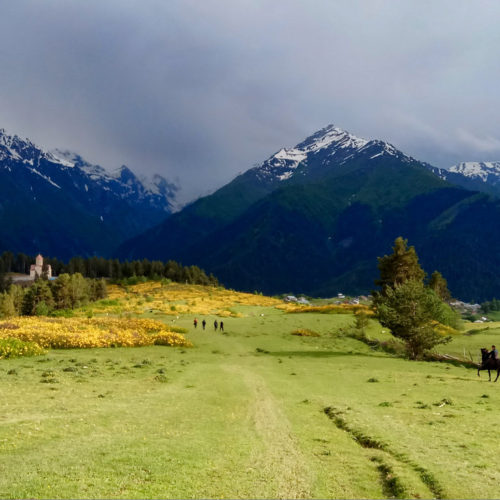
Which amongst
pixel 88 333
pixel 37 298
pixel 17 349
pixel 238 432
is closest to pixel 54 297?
pixel 37 298

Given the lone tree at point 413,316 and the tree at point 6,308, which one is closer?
the lone tree at point 413,316

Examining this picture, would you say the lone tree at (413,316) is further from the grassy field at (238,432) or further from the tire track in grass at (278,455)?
the tire track in grass at (278,455)

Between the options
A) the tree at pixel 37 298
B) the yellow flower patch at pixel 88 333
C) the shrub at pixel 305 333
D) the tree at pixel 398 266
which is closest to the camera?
the yellow flower patch at pixel 88 333

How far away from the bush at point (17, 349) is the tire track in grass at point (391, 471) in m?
30.2

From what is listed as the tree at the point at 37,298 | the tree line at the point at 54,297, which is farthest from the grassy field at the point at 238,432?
the tree at the point at 37,298

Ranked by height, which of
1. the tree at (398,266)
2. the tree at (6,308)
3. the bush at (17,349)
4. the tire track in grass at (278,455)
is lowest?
the tree at (6,308)

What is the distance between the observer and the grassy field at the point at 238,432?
10867mm

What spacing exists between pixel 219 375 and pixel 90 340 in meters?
19.3

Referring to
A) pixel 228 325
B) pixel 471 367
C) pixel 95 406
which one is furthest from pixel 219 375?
pixel 228 325

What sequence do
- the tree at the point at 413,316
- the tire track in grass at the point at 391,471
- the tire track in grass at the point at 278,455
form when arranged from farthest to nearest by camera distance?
the tree at the point at 413,316 → the tire track in grass at the point at 278,455 → the tire track in grass at the point at 391,471

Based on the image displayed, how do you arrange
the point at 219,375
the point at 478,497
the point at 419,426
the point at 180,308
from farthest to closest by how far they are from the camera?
the point at 180,308 < the point at 219,375 < the point at 419,426 < the point at 478,497

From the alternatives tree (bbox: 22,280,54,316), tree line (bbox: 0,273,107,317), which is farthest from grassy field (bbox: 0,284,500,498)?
tree (bbox: 22,280,54,316)

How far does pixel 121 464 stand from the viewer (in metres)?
11.8

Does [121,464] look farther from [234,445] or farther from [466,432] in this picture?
[466,432]
